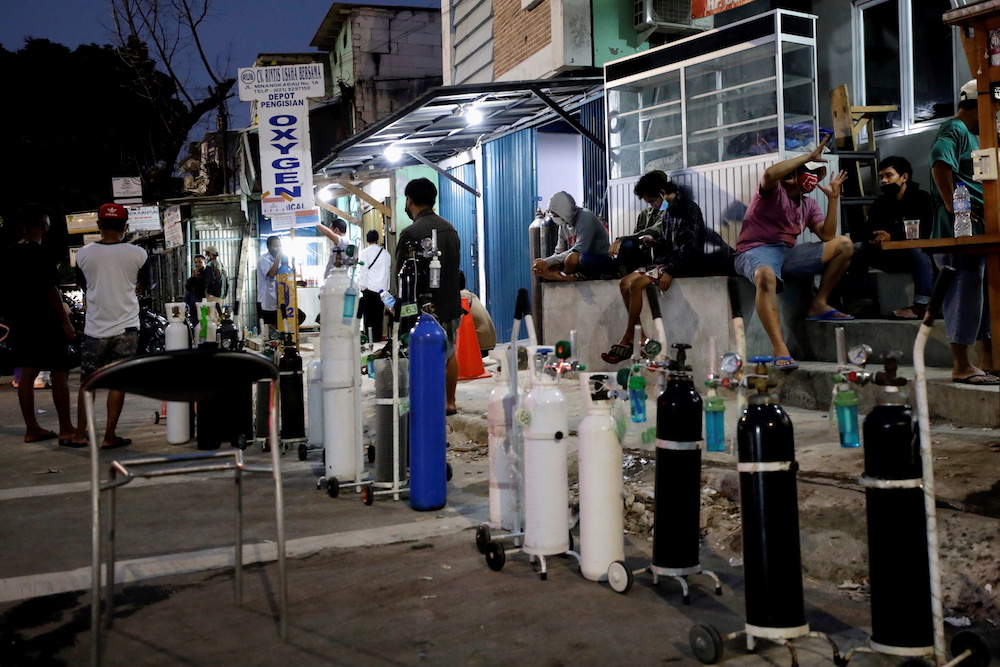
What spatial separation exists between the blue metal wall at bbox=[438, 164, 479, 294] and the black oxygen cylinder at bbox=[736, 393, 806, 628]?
13059mm

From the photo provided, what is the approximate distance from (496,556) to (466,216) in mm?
12800

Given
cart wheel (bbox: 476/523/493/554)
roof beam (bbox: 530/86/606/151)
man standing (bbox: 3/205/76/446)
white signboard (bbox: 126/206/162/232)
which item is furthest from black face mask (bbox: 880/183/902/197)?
white signboard (bbox: 126/206/162/232)

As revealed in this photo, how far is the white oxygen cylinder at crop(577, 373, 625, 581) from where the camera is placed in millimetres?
3881

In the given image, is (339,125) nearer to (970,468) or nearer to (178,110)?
(178,110)

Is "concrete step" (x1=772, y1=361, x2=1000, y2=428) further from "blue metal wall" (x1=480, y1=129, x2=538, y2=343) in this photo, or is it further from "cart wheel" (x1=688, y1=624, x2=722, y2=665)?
"blue metal wall" (x1=480, y1=129, x2=538, y2=343)

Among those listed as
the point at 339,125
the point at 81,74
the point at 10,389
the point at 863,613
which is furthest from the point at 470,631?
the point at 81,74

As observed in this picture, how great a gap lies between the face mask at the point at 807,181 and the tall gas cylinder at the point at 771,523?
5.31 m

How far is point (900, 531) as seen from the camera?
296 centimetres

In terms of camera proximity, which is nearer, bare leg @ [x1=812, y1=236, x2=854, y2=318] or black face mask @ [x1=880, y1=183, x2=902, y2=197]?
bare leg @ [x1=812, y1=236, x2=854, y2=318]

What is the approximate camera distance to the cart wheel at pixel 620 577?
3785 mm

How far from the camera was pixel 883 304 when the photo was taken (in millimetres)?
8188

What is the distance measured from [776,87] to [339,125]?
19.2 metres

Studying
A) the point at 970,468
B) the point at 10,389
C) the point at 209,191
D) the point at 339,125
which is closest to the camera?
the point at 970,468

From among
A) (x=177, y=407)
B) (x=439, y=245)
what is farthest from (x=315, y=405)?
(x=439, y=245)
